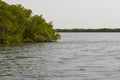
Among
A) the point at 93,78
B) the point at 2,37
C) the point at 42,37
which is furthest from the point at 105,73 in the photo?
the point at 42,37

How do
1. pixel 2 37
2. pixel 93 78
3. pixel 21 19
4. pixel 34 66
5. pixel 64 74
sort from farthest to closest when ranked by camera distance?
pixel 21 19
pixel 2 37
pixel 34 66
pixel 64 74
pixel 93 78

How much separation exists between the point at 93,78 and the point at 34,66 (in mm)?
8539

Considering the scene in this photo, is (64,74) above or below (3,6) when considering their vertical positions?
below

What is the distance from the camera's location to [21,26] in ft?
248

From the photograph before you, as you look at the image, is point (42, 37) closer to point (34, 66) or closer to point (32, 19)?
point (32, 19)

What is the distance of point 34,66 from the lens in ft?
106

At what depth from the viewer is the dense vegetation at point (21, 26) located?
71.6 m

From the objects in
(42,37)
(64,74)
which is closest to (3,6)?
(42,37)

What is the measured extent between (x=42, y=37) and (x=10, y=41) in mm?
7077

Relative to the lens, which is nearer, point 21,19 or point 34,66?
point 34,66

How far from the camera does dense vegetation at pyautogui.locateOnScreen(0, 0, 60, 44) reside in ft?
235

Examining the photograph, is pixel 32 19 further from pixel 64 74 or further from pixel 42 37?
pixel 64 74

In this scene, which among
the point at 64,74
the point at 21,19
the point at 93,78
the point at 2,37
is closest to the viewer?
the point at 93,78

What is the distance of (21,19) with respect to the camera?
75188 mm
